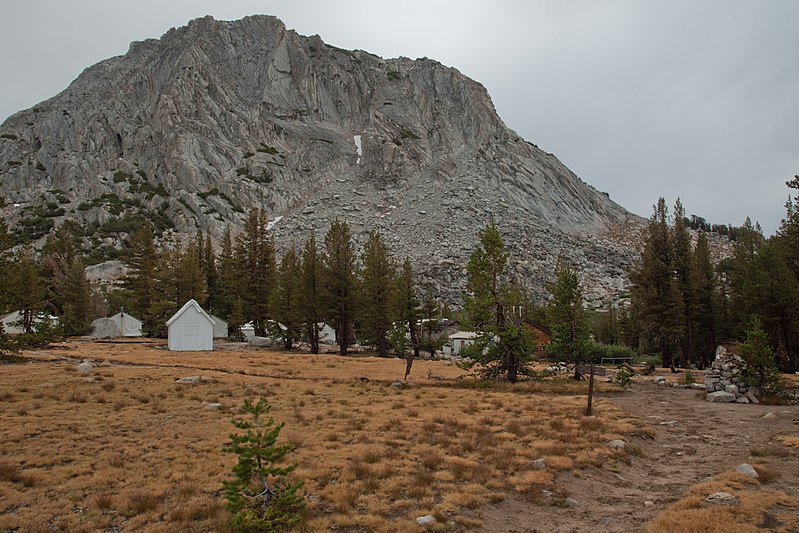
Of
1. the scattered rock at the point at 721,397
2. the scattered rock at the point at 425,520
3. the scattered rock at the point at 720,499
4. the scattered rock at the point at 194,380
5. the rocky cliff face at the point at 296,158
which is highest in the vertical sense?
the rocky cliff face at the point at 296,158

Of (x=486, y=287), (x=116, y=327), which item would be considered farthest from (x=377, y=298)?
(x=116, y=327)

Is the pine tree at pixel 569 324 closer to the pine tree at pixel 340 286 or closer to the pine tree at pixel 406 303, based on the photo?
the pine tree at pixel 406 303

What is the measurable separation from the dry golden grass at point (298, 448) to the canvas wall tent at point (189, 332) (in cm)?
2215

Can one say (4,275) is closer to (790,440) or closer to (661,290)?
(790,440)

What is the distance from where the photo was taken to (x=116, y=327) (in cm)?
6550

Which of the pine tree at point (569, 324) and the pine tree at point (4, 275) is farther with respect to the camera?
the pine tree at point (569, 324)

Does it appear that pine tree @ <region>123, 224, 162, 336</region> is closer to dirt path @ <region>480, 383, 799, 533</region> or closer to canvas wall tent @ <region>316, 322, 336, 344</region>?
canvas wall tent @ <region>316, 322, 336, 344</region>

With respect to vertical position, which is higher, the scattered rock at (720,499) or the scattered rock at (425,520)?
the scattered rock at (720,499)

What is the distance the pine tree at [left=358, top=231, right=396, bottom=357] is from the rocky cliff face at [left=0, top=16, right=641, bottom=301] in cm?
4151

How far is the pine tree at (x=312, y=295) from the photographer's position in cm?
5131

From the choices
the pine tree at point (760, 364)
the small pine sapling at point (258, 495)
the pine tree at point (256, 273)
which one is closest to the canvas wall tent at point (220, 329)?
the pine tree at point (256, 273)

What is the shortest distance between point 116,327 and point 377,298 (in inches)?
1537

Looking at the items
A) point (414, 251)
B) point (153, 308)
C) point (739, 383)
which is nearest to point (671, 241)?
point (739, 383)

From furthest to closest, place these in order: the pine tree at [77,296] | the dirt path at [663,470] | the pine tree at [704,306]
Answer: the pine tree at [77,296] → the pine tree at [704,306] → the dirt path at [663,470]
